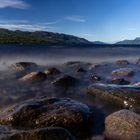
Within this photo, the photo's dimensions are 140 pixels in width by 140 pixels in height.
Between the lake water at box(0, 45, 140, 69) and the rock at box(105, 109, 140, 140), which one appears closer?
the rock at box(105, 109, 140, 140)

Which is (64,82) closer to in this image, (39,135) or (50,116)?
(50,116)

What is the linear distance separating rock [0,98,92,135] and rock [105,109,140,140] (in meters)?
→ 0.85

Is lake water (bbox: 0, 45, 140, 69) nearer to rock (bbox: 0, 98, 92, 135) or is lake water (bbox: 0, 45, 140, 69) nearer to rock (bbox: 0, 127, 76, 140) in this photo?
rock (bbox: 0, 98, 92, 135)

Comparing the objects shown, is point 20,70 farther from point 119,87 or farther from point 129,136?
point 129,136

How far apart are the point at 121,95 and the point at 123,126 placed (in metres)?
3.42

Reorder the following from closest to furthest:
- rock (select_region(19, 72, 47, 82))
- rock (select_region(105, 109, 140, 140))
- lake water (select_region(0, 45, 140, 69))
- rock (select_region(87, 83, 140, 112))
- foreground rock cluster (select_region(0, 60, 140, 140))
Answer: foreground rock cluster (select_region(0, 60, 140, 140)), rock (select_region(105, 109, 140, 140)), rock (select_region(87, 83, 140, 112)), rock (select_region(19, 72, 47, 82)), lake water (select_region(0, 45, 140, 69))

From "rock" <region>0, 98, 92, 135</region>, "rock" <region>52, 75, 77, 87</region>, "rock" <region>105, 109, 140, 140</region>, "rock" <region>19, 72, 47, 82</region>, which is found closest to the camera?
"rock" <region>105, 109, 140, 140</region>

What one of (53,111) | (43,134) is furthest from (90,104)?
(43,134)

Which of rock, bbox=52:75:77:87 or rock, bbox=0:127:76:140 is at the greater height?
rock, bbox=0:127:76:140

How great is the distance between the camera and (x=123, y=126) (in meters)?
10.9

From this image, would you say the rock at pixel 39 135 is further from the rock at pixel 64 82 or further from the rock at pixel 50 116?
the rock at pixel 64 82

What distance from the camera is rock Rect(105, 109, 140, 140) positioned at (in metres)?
10.4

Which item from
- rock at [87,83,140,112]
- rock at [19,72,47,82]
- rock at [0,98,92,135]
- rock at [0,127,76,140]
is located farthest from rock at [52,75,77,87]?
rock at [0,127,76,140]

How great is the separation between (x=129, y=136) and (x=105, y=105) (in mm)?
3980
